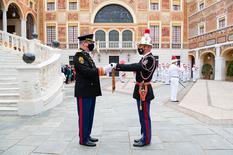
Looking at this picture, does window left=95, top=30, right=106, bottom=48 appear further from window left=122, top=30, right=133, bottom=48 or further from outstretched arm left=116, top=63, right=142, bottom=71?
outstretched arm left=116, top=63, right=142, bottom=71

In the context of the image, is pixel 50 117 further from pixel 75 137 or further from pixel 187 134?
pixel 187 134

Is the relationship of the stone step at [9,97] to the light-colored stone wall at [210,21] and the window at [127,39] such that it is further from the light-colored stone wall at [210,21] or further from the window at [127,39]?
the window at [127,39]

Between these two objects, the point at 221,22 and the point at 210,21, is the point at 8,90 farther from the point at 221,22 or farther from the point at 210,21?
the point at 210,21

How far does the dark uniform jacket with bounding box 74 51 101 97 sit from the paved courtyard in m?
0.92

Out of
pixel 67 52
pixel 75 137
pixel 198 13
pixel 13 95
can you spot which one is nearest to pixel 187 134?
pixel 75 137

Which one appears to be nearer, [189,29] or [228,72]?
[228,72]

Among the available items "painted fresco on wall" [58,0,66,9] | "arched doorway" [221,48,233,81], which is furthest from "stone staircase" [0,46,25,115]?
"painted fresco on wall" [58,0,66,9]

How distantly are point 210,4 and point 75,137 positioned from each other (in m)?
25.7

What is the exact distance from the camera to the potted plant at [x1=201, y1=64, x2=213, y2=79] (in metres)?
27.3

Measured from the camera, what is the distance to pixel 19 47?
14.7 metres

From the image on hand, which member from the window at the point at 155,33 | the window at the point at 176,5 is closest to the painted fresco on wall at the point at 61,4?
the window at the point at 155,33

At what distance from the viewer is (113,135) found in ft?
16.5

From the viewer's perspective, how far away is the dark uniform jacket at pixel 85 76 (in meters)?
4.34

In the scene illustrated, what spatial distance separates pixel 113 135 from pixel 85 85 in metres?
1.25
